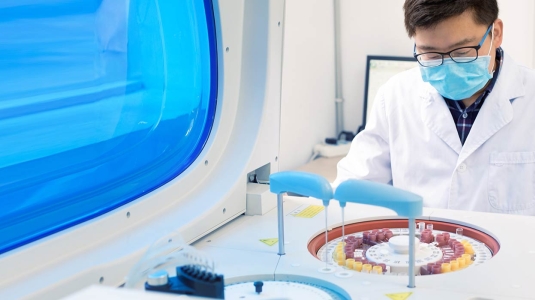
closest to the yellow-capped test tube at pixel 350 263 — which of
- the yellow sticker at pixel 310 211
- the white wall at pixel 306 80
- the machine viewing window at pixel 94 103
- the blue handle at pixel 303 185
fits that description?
the blue handle at pixel 303 185

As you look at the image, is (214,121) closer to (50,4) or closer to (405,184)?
(50,4)

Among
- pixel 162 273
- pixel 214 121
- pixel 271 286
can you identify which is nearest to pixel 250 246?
pixel 271 286

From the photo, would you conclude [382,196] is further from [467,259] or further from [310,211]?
[310,211]

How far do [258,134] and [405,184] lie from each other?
81 centimetres

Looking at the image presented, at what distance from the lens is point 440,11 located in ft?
5.46

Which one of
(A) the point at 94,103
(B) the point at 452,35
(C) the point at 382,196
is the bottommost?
(C) the point at 382,196

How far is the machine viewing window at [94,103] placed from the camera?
853 millimetres

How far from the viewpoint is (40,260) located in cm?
86

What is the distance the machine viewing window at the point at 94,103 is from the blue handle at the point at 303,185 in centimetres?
22

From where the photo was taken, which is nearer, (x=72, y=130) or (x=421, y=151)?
(x=72, y=130)

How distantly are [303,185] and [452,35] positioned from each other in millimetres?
877

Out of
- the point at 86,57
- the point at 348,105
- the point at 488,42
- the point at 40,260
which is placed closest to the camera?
the point at 40,260

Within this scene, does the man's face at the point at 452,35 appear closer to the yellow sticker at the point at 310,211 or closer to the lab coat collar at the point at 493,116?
the lab coat collar at the point at 493,116

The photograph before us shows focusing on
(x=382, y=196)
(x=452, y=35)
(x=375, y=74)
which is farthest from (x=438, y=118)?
(x=375, y=74)
